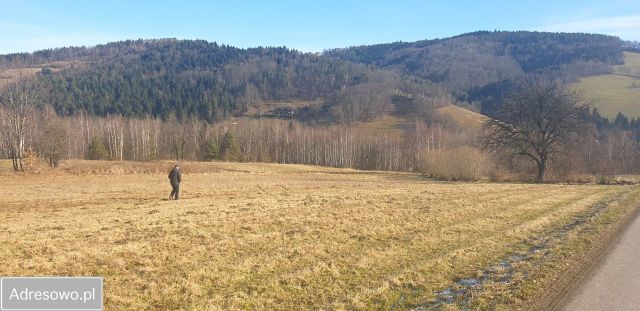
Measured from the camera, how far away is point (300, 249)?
41.8 ft

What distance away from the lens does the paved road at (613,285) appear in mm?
8664

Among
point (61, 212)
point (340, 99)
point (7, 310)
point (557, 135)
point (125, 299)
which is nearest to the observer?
point (7, 310)

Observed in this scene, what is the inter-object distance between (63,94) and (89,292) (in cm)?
19423

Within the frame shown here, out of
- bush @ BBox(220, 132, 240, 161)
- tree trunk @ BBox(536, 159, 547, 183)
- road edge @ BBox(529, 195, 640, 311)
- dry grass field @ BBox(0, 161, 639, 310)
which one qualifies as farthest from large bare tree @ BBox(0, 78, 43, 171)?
tree trunk @ BBox(536, 159, 547, 183)

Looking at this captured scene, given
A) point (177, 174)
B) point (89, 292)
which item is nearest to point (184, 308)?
point (89, 292)

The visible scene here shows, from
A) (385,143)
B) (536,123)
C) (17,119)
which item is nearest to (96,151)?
(17,119)

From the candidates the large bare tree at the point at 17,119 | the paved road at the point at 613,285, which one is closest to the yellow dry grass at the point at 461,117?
the large bare tree at the point at 17,119

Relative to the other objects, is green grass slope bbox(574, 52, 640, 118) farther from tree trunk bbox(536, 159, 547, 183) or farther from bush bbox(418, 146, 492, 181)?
bush bbox(418, 146, 492, 181)

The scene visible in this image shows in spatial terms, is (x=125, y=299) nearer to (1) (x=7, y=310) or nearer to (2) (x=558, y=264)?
(1) (x=7, y=310)

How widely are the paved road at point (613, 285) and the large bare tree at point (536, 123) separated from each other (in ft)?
126

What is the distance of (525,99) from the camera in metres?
51.2

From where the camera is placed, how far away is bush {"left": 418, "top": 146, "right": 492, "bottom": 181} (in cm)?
4966

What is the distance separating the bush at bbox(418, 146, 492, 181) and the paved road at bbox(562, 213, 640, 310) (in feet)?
120

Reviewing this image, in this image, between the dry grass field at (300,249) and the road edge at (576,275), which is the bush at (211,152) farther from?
the road edge at (576,275)
